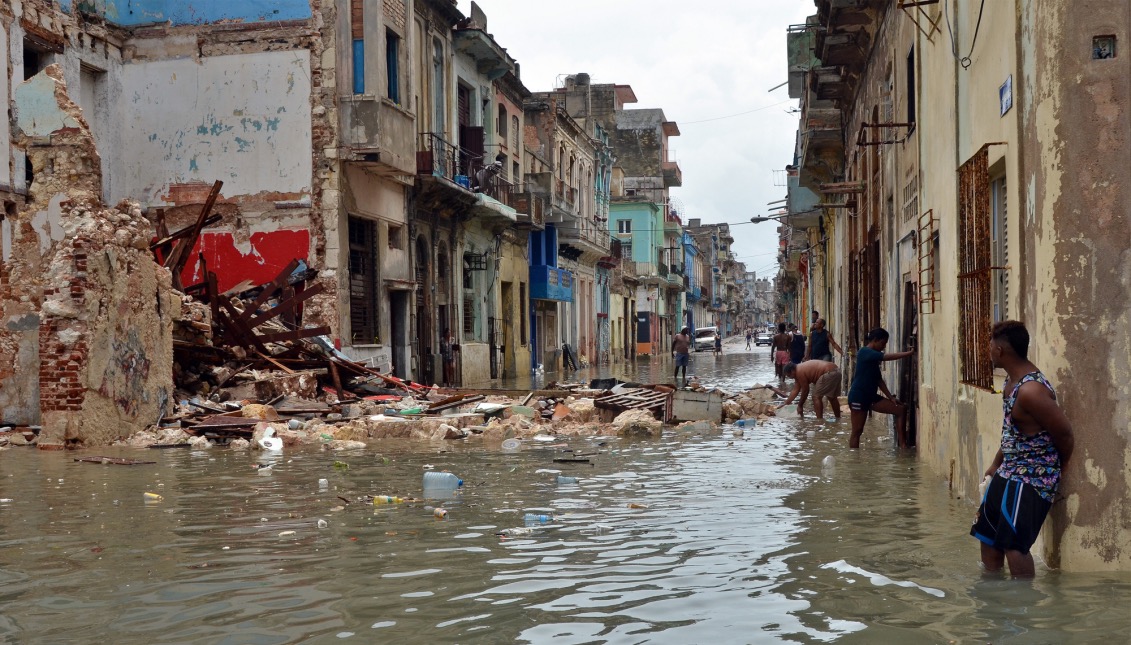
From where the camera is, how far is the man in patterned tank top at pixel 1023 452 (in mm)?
5430

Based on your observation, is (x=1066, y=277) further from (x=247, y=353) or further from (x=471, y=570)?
(x=247, y=353)

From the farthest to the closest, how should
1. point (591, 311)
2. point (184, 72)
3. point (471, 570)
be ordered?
point (591, 311)
point (184, 72)
point (471, 570)

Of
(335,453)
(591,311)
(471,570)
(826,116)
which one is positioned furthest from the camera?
(591,311)

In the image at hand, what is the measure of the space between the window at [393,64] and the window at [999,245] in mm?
17654

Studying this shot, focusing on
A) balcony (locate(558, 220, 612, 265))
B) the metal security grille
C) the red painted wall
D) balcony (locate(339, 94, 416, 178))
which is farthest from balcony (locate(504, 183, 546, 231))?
the metal security grille

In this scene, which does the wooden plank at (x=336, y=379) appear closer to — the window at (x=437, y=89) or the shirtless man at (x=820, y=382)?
the shirtless man at (x=820, y=382)

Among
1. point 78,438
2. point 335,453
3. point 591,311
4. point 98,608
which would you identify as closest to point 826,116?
point 335,453

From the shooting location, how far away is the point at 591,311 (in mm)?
51312

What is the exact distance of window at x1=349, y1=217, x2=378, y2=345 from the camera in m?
23.2

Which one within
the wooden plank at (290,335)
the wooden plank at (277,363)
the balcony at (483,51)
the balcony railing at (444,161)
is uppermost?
the balcony at (483,51)

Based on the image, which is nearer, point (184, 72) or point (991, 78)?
point (991, 78)

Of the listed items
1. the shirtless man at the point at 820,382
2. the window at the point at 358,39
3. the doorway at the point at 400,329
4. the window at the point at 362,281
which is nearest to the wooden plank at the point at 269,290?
the window at the point at 362,281

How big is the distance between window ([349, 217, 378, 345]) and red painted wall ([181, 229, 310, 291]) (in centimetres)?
130

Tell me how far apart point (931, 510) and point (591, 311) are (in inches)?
1697
